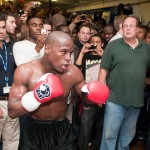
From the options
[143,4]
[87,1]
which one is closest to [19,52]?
[143,4]

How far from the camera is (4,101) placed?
2.46 m

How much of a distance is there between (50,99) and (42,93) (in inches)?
8.2

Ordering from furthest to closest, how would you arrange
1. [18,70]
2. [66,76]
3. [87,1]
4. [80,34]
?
[87,1]
[80,34]
[66,76]
[18,70]

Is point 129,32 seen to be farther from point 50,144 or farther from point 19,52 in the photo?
point 50,144

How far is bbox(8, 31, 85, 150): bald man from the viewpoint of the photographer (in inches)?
70.5

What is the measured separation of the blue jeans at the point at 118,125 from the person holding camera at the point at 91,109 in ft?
0.61

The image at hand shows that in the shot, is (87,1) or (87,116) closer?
(87,116)

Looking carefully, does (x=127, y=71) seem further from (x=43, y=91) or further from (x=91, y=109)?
(x=43, y=91)

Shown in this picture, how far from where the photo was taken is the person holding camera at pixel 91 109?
2719 millimetres

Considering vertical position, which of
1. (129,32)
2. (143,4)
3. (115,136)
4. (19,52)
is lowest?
(115,136)

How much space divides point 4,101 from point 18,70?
2.46 ft

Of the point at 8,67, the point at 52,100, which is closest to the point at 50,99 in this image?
the point at 52,100

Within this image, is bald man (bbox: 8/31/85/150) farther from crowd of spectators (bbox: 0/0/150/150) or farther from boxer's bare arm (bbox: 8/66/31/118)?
crowd of spectators (bbox: 0/0/150/150)

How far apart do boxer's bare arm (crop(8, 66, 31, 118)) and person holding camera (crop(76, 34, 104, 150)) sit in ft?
3.31
